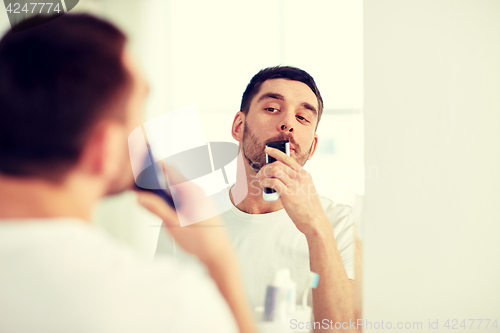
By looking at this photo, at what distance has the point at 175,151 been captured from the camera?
645 millimetres

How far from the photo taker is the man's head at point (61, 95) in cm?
37

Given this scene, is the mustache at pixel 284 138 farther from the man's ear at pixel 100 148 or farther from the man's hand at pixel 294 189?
the man's ear at pixel 100 148

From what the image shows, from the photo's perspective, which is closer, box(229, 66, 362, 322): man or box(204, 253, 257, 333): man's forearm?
box(204, 253, 257, 333): man's forearm

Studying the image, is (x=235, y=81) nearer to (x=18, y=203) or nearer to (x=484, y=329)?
(x=18, y=203)

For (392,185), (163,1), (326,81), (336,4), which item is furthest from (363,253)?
(163,1)

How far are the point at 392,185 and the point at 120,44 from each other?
0.66 metres

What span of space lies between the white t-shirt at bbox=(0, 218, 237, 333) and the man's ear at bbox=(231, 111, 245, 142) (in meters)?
0.37

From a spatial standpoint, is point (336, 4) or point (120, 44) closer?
point (120, 44)

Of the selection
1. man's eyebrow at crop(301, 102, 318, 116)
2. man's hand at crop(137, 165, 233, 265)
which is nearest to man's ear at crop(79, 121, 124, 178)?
man's hand at crop(137, 165, 233, 265)

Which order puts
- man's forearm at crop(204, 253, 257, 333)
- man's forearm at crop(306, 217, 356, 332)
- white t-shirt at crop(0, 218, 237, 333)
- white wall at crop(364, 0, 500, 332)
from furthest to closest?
white wall at crop(364, 0, 500, 332) → man's forearm at crop(306, 217, 356, 332) → man's forearm at crop(204, 253, 257, 333) → white t-shirt at crop(0, 218, 237, 333)

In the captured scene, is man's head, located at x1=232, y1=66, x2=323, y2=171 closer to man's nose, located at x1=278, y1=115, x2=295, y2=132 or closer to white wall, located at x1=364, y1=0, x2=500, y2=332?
man's nose, located at x1=278, y1=115, x2=295, y2=132

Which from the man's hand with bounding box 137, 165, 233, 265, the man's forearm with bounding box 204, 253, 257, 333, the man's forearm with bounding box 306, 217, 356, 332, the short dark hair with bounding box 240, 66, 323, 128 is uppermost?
the short dark hair with bounding box 240, 66, 323, 128

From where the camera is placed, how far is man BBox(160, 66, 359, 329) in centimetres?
62

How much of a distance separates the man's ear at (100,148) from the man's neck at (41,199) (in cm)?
3
